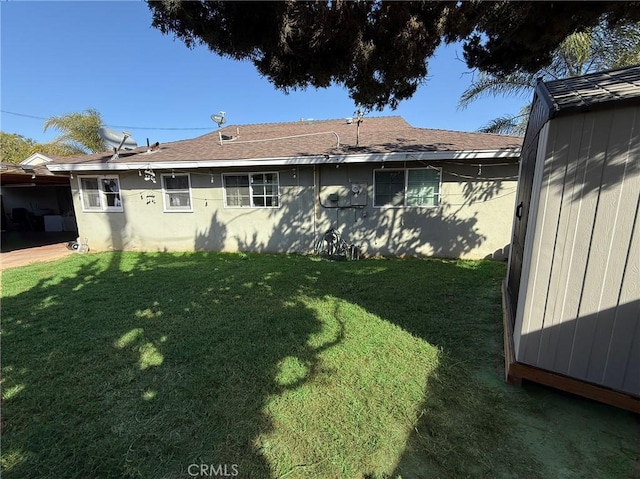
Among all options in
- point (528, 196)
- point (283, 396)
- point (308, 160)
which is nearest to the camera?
point (283, 396)

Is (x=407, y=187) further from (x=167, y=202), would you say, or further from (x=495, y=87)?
(x=167, y=202)

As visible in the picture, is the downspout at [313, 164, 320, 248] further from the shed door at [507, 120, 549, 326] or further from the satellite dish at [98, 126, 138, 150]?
the satellite dish at [98, 126, 138, 150]

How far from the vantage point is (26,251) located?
9.40m

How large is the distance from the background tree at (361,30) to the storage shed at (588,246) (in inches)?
63.1

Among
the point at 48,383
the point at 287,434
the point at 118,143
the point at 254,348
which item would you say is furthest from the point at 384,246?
the point at 118,143

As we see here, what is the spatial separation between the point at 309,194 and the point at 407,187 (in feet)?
8.34

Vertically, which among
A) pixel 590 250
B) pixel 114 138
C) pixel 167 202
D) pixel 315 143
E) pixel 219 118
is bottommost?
pixel 590 250

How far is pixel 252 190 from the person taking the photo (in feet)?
27.4

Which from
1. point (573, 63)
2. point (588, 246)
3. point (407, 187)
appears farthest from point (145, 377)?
point (573, 63)

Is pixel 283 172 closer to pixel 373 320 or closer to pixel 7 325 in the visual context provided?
pixel 373 320

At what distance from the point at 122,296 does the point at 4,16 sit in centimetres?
423

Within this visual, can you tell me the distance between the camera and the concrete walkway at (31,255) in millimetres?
7755

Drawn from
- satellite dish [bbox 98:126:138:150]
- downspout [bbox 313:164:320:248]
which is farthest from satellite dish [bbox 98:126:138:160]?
downspout [bbox 313:164:320:248]

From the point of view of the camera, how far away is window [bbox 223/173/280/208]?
8.22 metres
